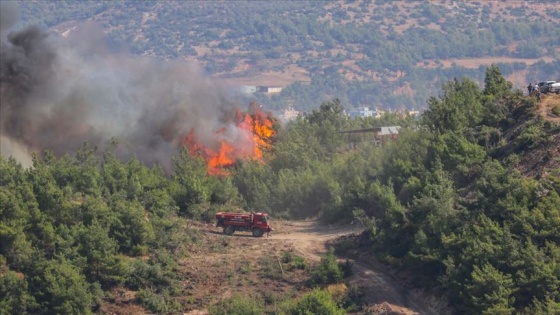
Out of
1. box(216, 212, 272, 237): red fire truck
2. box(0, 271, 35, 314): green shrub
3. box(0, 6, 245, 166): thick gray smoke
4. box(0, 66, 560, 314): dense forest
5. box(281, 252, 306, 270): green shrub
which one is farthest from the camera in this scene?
box(0, 6, 245, 166): thick gray smoke

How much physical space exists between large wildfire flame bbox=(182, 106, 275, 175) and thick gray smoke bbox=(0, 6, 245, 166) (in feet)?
2.77

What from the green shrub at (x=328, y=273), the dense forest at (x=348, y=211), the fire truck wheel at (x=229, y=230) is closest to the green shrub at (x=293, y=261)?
the green shrub at (x=328, y=273)

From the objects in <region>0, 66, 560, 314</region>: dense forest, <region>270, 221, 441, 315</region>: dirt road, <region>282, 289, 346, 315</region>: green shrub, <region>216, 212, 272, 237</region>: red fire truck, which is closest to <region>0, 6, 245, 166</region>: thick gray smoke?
<region>0, 66, 560, 314</region>: dense forest

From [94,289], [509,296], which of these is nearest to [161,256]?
[94,289]

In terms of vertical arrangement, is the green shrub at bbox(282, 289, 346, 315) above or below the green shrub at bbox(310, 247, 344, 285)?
above

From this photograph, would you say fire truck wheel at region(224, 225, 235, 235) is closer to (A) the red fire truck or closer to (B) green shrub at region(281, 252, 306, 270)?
(A) the red fire truck

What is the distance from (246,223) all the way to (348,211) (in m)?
9.18

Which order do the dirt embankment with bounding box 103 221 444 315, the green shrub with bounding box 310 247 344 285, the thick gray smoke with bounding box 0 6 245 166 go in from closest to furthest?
the dirt embankment with bounding box 103 221 444 315 → the green shrub with bounding box 310 247 344 285 → the thick gray smoke with bounding box 0 6 245 166

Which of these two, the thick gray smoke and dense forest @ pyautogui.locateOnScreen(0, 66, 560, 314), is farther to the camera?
the thick gray smoke

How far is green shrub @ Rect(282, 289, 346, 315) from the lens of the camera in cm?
6394

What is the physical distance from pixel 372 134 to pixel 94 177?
39.9 meters

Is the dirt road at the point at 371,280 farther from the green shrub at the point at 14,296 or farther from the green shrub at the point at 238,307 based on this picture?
the green shrub at the point at 14,296

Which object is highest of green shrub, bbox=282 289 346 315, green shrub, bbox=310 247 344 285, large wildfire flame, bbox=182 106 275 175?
green shrub, bbox=282 289 346 315

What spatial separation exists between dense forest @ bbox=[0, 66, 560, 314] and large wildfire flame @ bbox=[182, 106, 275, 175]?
4.46 metres
